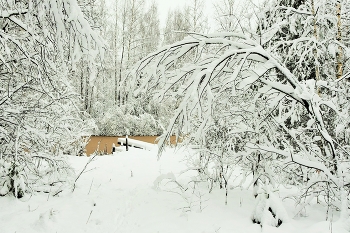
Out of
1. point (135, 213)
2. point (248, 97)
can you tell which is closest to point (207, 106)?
point (248, 97)

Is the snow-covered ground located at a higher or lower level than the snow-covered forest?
lower

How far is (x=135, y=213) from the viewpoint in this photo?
4379 mm

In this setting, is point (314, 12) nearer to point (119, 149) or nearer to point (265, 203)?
point (265, 203)

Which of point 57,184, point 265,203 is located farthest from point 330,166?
point 57,184

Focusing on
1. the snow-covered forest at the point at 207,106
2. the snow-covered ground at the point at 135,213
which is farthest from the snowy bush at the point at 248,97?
the snow-covered ground at the point at 135,213

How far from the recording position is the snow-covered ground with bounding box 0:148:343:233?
3.68 metres

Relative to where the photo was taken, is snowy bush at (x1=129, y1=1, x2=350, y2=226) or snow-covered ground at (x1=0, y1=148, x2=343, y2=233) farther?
snow-covered ground at (x1=0, y1=148, x2=343, y2=233)

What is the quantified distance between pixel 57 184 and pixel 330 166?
5.33 m

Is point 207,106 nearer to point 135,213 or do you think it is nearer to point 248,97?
point 248,97

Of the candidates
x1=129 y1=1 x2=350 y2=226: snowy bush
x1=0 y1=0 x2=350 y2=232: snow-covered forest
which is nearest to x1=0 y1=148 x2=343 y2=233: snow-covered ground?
x1=0 y1=0 x2=350 y2=232: snow-covered forest

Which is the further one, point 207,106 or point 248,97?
point 248,97

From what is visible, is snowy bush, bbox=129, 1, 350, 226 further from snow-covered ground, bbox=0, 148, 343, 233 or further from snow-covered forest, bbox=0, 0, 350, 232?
snow-covered ground, bbox=0, 148, 343, 233

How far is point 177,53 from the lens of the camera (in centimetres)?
288

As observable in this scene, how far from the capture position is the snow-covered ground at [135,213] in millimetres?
3680
